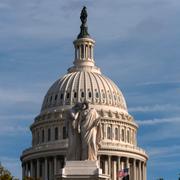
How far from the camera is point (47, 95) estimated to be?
19288cm

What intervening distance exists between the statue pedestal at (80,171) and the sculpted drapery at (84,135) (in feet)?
1.66

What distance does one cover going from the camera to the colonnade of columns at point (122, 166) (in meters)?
174

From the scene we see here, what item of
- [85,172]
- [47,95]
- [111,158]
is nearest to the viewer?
[85,172]

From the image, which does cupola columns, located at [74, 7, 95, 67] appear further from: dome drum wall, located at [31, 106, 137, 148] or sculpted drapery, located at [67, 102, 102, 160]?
sculpted drapery, located at [67, 102, 102, 160]

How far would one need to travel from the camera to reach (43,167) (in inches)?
7018

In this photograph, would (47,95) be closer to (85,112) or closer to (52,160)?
(52,160)

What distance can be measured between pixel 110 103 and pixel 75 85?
8806 mm

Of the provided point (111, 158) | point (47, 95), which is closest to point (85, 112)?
point (111, 158)

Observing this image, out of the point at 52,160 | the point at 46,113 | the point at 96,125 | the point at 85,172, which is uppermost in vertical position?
the point at 46,113

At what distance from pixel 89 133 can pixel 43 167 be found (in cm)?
15479

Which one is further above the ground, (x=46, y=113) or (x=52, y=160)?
(x=46, y=113)

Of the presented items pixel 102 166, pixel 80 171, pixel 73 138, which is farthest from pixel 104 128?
pixel 80 171

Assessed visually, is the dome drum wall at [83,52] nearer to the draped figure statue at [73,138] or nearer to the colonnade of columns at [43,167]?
the colonnade of columns at [43,167]

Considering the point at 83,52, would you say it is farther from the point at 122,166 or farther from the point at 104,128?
the point at 122,166
